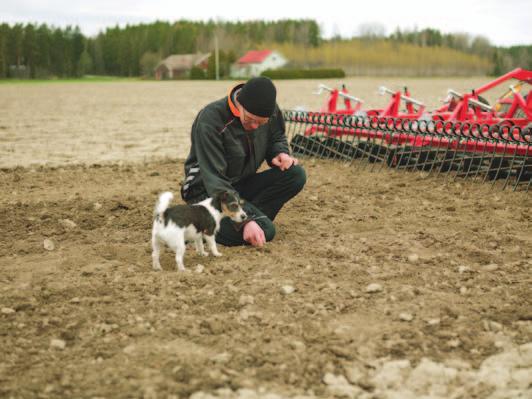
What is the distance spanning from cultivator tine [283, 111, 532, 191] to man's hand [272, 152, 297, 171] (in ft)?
9.43

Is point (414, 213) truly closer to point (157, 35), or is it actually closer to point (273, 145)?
point (273, 145)

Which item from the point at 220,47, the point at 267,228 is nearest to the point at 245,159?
the point at 267,228

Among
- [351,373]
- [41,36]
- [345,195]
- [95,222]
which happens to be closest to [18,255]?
[95,222]

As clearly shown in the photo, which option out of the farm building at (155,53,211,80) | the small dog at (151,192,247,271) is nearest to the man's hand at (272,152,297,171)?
the small dog at (151,192,247,271)

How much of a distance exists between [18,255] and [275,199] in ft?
7.13

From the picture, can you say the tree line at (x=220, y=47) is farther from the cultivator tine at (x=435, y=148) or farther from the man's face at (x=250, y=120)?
the man's face at (x=250, y=120)

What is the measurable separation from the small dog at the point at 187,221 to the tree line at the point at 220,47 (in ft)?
165

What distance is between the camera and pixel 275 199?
17.2 feet

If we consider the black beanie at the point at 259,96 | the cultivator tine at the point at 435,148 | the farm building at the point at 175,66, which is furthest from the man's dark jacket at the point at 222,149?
the farm building at the point at 175,66

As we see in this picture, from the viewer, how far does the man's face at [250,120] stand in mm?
4453

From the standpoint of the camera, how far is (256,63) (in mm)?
79812

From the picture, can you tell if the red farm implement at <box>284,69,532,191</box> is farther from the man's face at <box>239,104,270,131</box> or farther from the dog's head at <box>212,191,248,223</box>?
the dog's head at <box>212,191,248,223</box>

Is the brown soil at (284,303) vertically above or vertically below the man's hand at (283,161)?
below

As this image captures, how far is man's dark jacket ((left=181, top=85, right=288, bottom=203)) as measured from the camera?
4570mm
